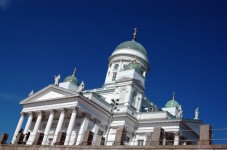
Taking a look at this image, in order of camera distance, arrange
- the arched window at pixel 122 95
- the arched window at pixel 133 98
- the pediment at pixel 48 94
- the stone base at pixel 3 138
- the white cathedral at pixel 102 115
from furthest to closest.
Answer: the arched window at pixel 133 98
the arched window at pixel 122 95
the pediment at pixel 48 94
the white cathedral at pixel 102 115
the stone base at pixel 3 138

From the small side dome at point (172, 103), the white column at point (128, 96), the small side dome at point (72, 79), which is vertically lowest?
the white column at point (128, 96)

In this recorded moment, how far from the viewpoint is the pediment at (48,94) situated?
137 feet

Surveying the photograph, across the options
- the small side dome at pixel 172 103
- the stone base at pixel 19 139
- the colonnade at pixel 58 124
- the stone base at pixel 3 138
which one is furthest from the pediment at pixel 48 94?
the small side dome at pixel 172 103

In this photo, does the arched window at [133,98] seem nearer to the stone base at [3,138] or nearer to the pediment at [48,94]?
the pediment at [48,94]

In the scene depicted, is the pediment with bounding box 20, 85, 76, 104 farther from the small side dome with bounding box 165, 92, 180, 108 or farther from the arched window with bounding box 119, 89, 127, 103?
the small side dome with bounding box 165, 92, 180, 108

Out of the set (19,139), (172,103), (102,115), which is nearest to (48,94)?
(102,115)

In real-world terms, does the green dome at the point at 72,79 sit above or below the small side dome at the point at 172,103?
above

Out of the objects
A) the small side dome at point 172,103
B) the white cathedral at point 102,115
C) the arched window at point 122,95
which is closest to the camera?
the white cathedral at point 102,115

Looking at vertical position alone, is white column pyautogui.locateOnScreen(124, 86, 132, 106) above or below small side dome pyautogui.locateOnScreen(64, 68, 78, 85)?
below

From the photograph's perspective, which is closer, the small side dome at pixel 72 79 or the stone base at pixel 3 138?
the stone base at pixel 3 138

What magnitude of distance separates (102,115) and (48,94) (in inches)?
352

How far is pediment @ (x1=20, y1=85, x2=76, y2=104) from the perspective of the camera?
41688mm

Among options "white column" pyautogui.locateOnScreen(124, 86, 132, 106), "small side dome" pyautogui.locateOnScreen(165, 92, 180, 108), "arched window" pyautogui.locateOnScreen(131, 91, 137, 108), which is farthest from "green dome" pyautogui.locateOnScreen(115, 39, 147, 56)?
"white column" pyautogui.locateOnScreen(124, 86, 132, 106)

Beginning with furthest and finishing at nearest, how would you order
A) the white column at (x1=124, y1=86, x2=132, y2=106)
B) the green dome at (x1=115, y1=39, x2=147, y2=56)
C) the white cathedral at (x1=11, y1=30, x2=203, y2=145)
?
the green dome at (x1=115, y1=39, x2=147, y2=56) < the white column at (x1=124, y1=86, x2=132, y2=106) < the white cathedral at (x1=11, y1=30, x2=203, y2=145)
